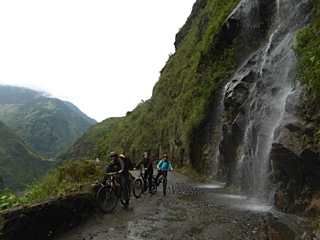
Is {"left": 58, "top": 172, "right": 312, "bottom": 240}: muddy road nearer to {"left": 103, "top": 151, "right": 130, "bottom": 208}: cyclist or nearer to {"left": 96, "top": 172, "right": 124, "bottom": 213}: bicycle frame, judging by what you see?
{"left": 96, "top": 172, "right": 124, "bottom": 213}: bicycle frame

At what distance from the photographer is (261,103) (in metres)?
16.8

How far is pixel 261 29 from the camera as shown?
2292 centimetres

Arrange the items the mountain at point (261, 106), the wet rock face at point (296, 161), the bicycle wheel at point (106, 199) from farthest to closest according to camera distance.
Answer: the mountain at point (261, 106), the bicycle wheel at point (106, 199), the wet rock face at point (296, 161)

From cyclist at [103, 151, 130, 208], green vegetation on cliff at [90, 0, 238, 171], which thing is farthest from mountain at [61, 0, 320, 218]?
cyclist at [103, 151, 130, 208]

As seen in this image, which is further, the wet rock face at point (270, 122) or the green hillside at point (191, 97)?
the green hillside at point (191, 97)

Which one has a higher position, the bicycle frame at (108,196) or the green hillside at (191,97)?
the green hillside at (191,97)

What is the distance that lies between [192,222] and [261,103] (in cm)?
959

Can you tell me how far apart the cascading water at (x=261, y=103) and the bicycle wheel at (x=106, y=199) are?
7.45 m

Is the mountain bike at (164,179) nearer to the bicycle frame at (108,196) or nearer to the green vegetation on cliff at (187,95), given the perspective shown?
the bicycle frame at (108,196)

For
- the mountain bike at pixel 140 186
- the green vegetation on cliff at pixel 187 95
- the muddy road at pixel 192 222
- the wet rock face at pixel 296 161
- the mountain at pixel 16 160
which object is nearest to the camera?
the muddy road at pixel 192 222

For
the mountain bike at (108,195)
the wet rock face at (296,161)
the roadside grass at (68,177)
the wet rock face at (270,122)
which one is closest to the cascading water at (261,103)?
the wet rock face at (270,122)

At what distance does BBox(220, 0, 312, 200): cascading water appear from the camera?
14945 millimetres

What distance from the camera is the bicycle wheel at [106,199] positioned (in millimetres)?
10845

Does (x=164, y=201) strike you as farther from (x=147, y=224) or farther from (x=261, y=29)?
(x=261, y=29)
